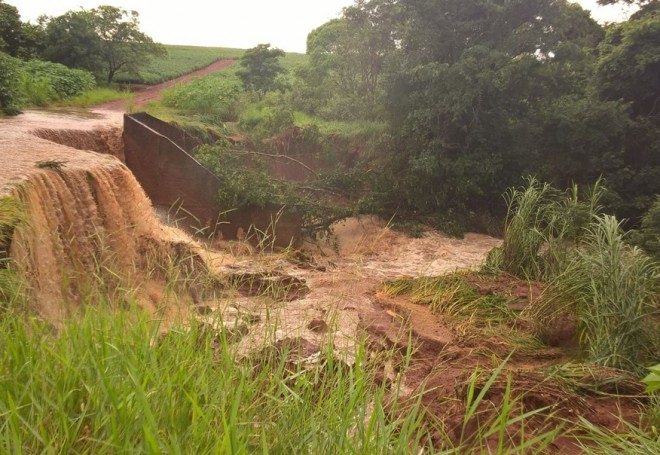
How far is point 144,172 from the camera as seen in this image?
31.1 feet

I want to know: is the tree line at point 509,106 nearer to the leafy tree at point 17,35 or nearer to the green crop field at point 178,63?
the leafy tree at point 17,35

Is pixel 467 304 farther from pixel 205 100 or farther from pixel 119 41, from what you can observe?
pixel 119 41

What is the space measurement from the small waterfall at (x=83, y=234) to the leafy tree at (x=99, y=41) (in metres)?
11.1

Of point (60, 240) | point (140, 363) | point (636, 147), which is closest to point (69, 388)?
point (140, 363)

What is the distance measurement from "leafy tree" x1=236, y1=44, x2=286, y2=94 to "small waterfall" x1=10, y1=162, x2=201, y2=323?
13.8m

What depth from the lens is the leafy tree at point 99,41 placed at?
51.2ft

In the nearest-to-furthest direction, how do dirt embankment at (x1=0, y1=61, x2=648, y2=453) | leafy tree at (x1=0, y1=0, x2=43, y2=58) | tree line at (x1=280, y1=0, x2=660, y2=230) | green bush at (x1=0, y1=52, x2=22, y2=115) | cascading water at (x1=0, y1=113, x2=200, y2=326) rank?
dirt embankment at (x1=0, y1=61, x2=648, y2=453) < cascading water at (x1=0, y1=113, x2=200, y2=326) < green bush at (x1=0, y1=52, x2=22, y2=115) < tree line at (x1=280, y1=0, x2=660, y2=230) < leafy tree at (x1=0, y1=0, x2=43, y2=58)

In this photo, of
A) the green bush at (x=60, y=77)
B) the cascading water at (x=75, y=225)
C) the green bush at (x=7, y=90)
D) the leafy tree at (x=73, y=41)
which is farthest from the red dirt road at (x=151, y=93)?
the cascading water at (x=75, y=225)

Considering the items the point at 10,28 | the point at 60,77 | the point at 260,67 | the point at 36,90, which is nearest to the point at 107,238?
the point at 36,90

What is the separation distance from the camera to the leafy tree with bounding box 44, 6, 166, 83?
1559cm

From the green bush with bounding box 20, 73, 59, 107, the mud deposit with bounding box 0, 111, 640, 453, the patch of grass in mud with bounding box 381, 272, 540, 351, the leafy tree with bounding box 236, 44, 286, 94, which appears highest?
the leafy tree with bounding box 236, 44, 286, 94

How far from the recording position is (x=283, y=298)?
12.3 ft

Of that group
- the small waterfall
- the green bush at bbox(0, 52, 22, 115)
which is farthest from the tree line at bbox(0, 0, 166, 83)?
the small waterfall

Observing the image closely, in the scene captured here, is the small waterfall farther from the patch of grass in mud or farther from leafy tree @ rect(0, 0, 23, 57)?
leafy tree @ rect(0, 0, 23, 57)
